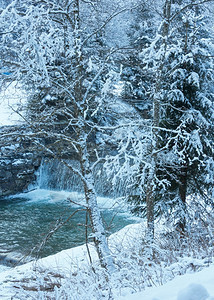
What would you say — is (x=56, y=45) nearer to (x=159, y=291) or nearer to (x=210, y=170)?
(x=210, y=170)

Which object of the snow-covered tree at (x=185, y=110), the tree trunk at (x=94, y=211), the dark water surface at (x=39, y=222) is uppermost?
the snow-covered tree at (x=185, y=110)

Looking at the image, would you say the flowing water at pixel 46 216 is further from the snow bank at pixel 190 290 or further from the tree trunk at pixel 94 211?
the snow bank at pixel 190 290

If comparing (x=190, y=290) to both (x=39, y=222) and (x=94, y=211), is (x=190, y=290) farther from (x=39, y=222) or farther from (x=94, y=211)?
(x=39, y=222)

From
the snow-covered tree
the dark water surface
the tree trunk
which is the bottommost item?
the dark water surface

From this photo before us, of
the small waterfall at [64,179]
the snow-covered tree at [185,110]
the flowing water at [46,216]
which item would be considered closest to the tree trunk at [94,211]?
the flowing water at [46,216]

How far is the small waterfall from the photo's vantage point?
46.4ft

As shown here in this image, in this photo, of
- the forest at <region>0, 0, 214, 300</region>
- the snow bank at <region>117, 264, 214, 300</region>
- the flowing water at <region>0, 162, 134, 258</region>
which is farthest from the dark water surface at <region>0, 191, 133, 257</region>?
the snow bank at <region>117, 264, 214, 300</region>

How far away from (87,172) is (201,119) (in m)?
2.98

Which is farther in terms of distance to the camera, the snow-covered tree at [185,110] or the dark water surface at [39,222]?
the dark water surface at [39,222]

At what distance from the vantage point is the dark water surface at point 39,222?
9.09 m

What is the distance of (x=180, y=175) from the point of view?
6.88 metres

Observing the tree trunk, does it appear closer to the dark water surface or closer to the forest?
the forest

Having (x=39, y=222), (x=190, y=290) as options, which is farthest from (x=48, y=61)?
(x=39, y=222)

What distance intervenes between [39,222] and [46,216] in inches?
28.3
